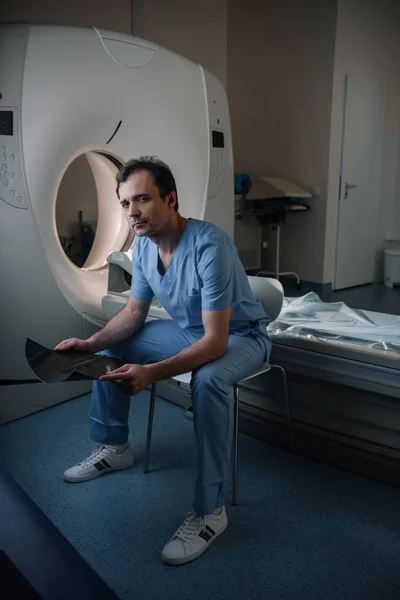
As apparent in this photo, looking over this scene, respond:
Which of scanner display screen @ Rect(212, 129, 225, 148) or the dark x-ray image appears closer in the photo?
the dark x-ray image

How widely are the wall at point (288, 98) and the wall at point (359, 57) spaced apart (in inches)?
2.3

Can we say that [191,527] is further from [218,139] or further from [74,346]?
[218,139]

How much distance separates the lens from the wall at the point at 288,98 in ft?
13.5

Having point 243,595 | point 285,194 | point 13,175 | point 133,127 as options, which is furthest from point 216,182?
point 243,595

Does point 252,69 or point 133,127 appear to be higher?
point 252,69

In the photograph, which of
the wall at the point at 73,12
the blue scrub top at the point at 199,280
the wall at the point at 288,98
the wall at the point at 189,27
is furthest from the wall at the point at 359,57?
the blue scrub top at the point at 199,280

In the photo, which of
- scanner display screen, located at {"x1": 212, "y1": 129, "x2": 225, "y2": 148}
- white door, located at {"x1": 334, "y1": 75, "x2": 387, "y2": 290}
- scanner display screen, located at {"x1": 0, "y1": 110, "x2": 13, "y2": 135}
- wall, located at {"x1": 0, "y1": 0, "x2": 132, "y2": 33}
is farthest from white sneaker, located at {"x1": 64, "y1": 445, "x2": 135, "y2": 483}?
white door, located at {"x1": 334, "y1": 75, "x2": 387, "y2": 290}

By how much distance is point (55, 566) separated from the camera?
733 mm

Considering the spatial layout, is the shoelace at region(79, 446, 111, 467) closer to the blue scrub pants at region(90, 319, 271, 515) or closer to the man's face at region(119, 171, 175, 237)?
the blue scrub pants at region(90, 319, 271, 515)

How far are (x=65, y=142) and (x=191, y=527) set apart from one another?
4.94 feet

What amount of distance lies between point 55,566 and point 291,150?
13.6 feet

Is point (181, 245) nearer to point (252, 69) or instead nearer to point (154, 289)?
point (154, 289)

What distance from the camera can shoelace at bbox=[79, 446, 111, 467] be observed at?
184 centimetres

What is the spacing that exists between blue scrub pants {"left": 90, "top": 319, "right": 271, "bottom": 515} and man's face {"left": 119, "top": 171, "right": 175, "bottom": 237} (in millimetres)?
392
